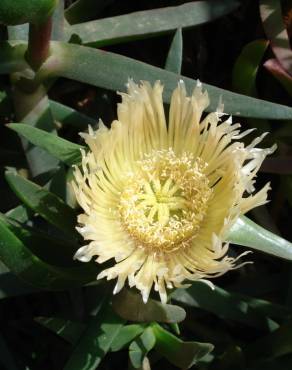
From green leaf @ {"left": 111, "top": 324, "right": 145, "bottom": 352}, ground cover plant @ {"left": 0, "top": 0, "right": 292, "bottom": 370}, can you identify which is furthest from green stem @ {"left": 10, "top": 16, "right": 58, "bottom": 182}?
green leaf @ {"left": 111, "top": 324, "right": 145, "bottom": 352}

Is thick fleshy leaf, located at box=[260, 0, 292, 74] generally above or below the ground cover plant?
above

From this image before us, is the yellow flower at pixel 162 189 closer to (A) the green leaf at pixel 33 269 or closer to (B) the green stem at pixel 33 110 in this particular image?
(A) the green leaf at pixel 33 269

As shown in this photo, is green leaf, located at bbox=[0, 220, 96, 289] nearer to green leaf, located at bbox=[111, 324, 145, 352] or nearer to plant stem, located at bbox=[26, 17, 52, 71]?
green leaf, located at bbox=[111, 324, 145, 352]

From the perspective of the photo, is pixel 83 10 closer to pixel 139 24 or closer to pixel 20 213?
pixel 139 24

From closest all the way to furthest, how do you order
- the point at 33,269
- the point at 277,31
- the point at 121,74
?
the point at 33,269 → the point at 121,74 → the point at 277,31

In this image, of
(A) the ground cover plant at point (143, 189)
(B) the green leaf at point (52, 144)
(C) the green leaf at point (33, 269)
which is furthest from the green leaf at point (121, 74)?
(C) the green leaf at point (33, 269)

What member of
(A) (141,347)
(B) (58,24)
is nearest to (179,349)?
(A) (141,347)

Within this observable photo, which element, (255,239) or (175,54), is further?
(175,54)
